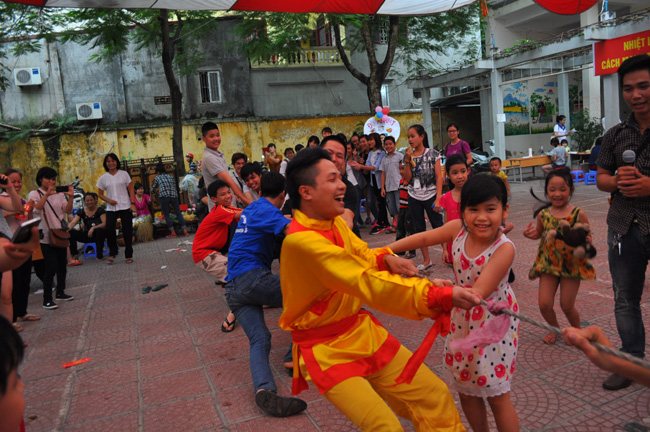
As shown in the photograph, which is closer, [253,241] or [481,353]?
[481,353]

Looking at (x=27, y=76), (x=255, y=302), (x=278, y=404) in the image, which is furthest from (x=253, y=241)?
(x=27, y=76)

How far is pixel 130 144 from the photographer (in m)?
21.6

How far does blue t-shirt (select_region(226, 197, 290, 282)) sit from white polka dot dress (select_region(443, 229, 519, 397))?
1641 millimetres

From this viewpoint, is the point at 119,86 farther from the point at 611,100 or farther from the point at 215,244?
the point at 215,244

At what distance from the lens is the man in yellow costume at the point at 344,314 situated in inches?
80.4

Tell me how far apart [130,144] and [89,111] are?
6.79 feet

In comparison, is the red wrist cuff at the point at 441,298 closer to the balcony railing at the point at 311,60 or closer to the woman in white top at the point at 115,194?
the woman in white top at the point at 115,194

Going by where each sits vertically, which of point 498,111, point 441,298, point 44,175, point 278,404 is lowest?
point 278,404

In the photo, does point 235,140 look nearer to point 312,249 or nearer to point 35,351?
point 35,351

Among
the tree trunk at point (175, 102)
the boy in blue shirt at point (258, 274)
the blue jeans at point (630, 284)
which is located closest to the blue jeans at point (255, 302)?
the boy in blue shirt at point (258, 274)

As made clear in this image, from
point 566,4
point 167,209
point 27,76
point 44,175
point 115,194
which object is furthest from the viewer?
point 27,76

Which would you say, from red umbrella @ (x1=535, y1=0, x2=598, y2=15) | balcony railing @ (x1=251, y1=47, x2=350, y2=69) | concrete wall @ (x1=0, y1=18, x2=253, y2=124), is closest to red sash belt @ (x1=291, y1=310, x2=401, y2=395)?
red umbrella @ (x1=535, y1=0, x2=598, y2=15)

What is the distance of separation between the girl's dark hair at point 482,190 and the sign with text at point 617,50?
13.0 metres

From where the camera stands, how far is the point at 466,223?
2477mm
